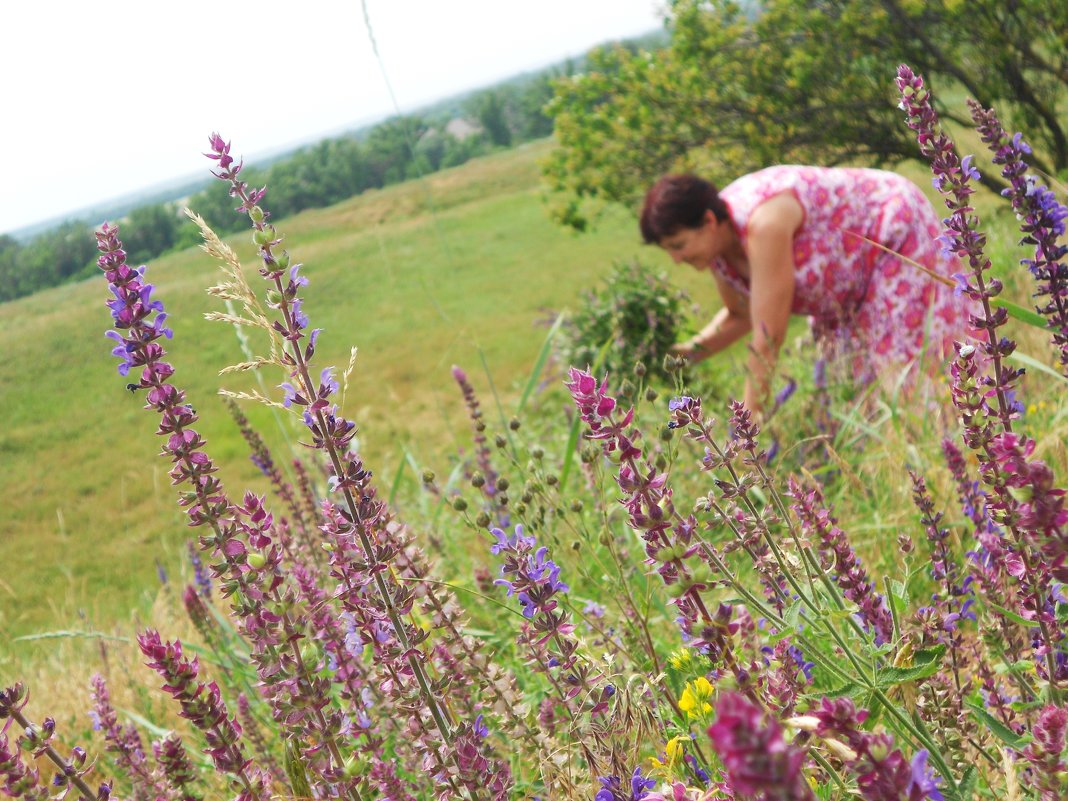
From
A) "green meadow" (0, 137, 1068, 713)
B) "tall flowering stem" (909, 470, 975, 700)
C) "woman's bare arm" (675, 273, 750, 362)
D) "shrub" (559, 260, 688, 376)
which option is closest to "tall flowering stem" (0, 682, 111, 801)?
"tall flowering stem" (909, 470, 975, 700)

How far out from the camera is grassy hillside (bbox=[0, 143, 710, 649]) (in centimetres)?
→ 911

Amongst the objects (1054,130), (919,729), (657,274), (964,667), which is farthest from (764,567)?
(1054,130)

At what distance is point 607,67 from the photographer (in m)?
12.9

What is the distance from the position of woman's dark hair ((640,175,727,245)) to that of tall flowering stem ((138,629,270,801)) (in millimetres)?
4723

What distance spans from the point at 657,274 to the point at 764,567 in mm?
7107

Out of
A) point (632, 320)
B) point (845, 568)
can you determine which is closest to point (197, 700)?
point (845, 568)

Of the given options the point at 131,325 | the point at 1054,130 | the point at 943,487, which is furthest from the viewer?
the point at 1054,130

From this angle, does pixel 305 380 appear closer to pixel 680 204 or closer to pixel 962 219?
pixel 962 219

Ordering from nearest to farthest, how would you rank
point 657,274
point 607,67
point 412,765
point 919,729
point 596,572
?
point 919,729 → point 412,765 → point 596,572 → point 657,274 → point 607,67

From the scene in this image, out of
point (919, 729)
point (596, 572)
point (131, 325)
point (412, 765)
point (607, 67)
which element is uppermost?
point (607, 67)

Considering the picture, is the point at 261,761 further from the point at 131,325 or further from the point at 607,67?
the point at 607,67

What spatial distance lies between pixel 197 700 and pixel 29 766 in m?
0.24

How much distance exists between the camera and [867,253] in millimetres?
5641

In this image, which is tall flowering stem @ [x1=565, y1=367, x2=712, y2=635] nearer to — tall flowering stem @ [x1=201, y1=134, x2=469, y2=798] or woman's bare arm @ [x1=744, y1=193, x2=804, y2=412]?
tall flowering stem @ [x1=201, y1=134, x2=469, y2=798]
